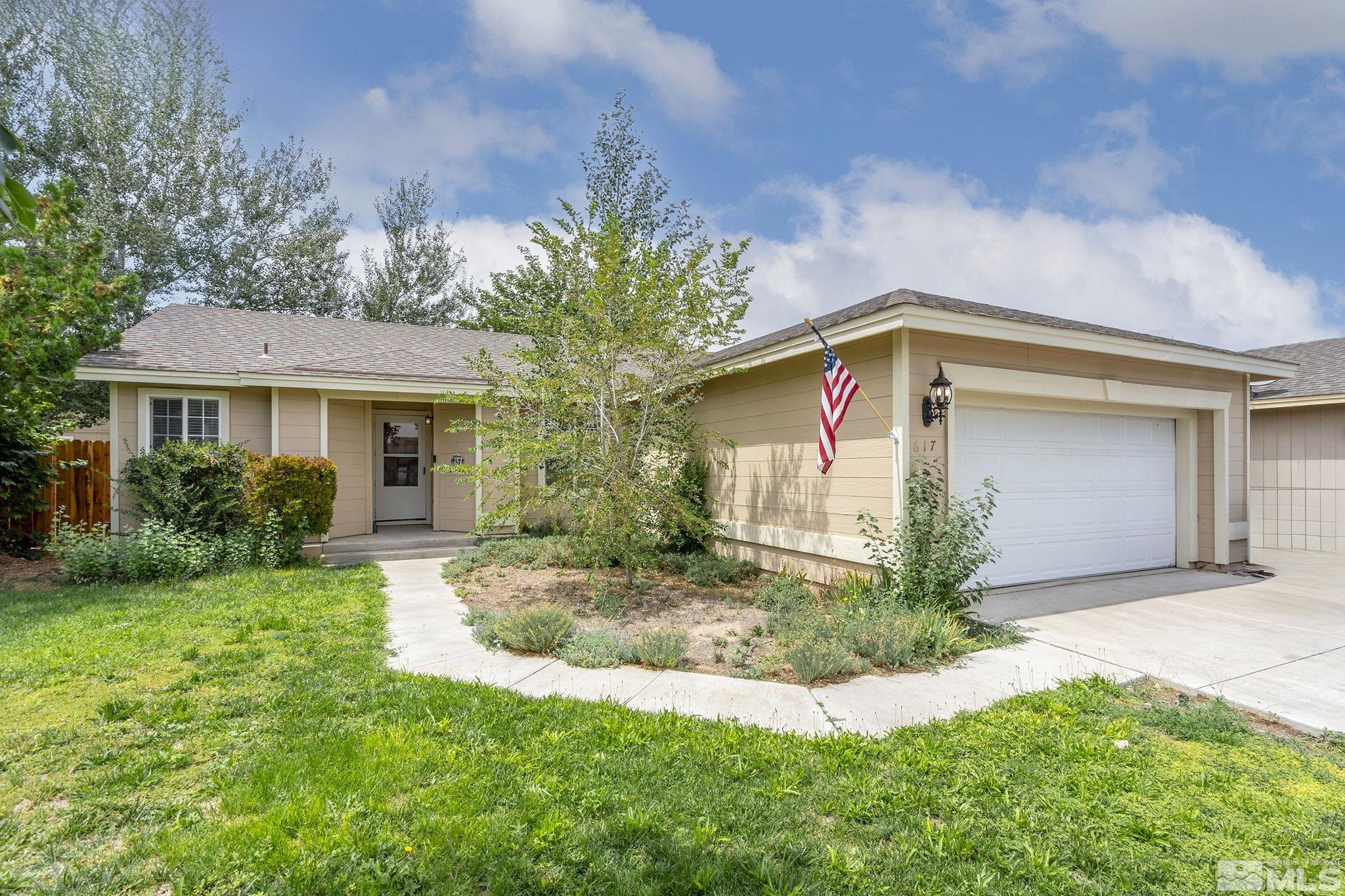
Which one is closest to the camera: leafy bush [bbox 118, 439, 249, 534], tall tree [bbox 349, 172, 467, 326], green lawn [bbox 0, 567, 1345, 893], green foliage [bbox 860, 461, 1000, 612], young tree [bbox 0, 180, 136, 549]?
green lawn [bbox 0, 567, 1345, 893]

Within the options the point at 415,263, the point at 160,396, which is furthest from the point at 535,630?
the point at 415,263

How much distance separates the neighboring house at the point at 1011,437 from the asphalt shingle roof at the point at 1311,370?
4.86 feet

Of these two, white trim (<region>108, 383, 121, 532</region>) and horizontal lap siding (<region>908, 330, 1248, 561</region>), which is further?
white trim (<region>108, 383, 121, 532</region>)

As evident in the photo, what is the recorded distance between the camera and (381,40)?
23.1 feet

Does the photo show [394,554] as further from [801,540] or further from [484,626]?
[801,540]

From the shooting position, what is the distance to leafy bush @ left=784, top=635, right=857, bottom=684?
420cm

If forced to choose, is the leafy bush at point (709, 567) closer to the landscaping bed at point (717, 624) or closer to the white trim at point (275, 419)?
the landscaping bed at point (717, 624)

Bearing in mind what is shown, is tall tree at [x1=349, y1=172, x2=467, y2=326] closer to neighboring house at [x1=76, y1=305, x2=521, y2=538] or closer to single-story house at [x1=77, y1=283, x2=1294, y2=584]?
neighboring house at [x1=76, y1=305, x2=521, y2=538]

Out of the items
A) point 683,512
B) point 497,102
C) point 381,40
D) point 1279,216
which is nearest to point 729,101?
point 497,102

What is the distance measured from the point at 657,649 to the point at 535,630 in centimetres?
105

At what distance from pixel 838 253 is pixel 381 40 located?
1235cm

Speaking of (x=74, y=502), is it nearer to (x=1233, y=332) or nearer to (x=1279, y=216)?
(x=1279, y=216)

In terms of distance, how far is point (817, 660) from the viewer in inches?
167

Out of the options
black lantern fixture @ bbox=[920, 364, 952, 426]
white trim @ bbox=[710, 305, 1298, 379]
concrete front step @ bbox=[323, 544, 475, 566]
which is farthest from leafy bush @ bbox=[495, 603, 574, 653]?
concrete front step @ bbox=[323, 544, 475, 566]
